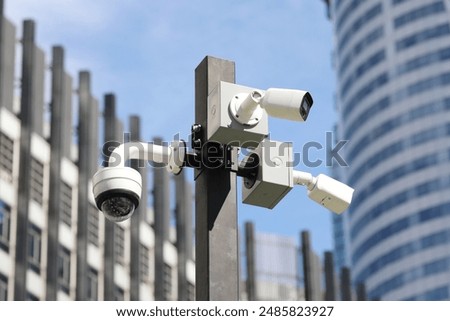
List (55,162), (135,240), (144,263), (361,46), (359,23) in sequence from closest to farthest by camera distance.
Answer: (55,162), (135,240), (144,263), (361,46), (359,23)

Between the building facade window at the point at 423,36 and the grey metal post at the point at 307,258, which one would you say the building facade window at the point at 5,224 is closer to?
the grey metal post at the point at 307,258

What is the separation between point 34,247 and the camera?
55719 mm

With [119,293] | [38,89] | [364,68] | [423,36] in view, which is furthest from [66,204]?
[364,68]

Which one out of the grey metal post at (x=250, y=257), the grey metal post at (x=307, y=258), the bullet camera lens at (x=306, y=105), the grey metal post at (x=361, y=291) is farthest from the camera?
the grey metal post at (x=361, y=291)

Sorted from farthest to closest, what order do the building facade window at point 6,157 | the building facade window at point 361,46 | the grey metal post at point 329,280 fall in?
1. the building facade window at point 361,46
2. the grey metal post at point 329,280
3. the building facade window at point 6,157

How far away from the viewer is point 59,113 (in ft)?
196

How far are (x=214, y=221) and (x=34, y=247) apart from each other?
152 ft

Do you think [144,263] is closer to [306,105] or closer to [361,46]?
[306,105]

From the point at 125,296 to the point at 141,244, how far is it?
13.1 ft

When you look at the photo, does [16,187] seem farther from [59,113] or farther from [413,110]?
[413,110]

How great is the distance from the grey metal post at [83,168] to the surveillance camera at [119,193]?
47.9 m

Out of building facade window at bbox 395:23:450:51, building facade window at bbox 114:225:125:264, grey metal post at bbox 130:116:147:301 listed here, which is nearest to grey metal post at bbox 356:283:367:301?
grey metal post at bbox 130:116:147:301

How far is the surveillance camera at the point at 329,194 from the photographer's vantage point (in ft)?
37.2

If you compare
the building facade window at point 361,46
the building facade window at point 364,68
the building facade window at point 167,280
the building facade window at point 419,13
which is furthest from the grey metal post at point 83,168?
the building facade window at point 361,46
